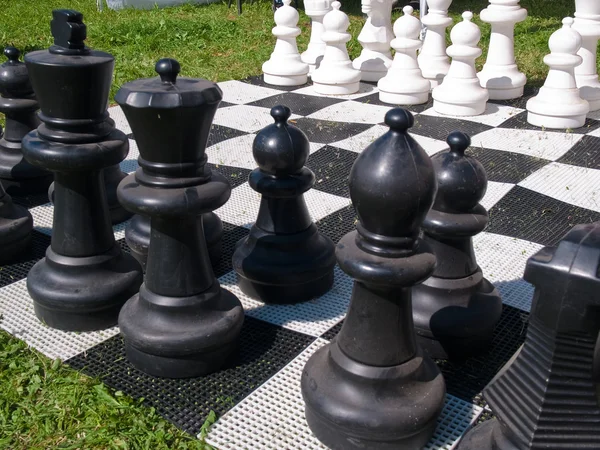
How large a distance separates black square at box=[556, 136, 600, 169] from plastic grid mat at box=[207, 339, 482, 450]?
1505 millimetres

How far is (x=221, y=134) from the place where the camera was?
2830mm

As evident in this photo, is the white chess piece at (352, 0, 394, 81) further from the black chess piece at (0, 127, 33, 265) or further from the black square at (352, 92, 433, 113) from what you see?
the black chess piece at (0, 127, 33, 265)

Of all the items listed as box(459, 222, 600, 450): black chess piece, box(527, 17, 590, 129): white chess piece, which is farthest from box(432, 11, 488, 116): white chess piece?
box(459, 222, 600, 450): black chess piece

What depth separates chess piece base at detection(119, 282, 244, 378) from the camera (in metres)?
1.33

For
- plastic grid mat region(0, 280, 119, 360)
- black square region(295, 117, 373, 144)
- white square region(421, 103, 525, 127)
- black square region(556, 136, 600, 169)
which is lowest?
plastic grid mat region(0, 280, 119, 360)

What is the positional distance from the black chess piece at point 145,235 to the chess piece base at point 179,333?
34cm

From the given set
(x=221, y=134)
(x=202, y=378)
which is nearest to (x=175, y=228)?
(x=202, y=378)

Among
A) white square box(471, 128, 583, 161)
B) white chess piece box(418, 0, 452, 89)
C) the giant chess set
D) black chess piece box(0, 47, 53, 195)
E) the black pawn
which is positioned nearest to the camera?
the giant chess set

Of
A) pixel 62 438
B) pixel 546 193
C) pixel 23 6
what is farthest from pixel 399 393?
pixel 23 6

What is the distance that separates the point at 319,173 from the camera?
2414 mm

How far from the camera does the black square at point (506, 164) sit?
2367 mm

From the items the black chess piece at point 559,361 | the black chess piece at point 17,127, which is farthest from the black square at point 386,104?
the black chess piece at point 559,361

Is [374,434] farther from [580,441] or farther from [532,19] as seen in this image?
[532,19]

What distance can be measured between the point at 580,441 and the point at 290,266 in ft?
2.56
